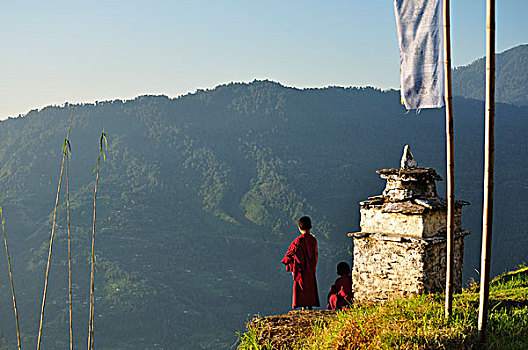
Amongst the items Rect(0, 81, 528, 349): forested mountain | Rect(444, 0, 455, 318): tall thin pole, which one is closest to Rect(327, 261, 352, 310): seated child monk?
→ Rect(444, 0, 455, 318): tall thin pole

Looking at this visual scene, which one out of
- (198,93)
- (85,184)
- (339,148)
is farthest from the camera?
(198,93)

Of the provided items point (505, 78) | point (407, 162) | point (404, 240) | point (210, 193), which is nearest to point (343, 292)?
point (404, 240)

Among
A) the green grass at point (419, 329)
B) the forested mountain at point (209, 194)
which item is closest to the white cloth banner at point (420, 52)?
the green grass at point (419, 329)

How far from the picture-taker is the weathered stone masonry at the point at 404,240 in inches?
284

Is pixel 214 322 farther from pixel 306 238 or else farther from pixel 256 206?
pixel 306 238

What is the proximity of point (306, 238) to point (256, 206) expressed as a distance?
104 m

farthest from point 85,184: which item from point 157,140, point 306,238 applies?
point 306,238

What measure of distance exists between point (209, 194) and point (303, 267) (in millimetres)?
110947

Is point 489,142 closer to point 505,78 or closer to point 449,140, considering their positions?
point 449,140

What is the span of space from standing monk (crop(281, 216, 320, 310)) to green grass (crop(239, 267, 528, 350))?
6.31 ft

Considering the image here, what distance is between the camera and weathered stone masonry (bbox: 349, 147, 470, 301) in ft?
23.6

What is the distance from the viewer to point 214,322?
259ft

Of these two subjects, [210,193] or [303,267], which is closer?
[303,267]

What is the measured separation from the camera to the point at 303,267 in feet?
26.9
